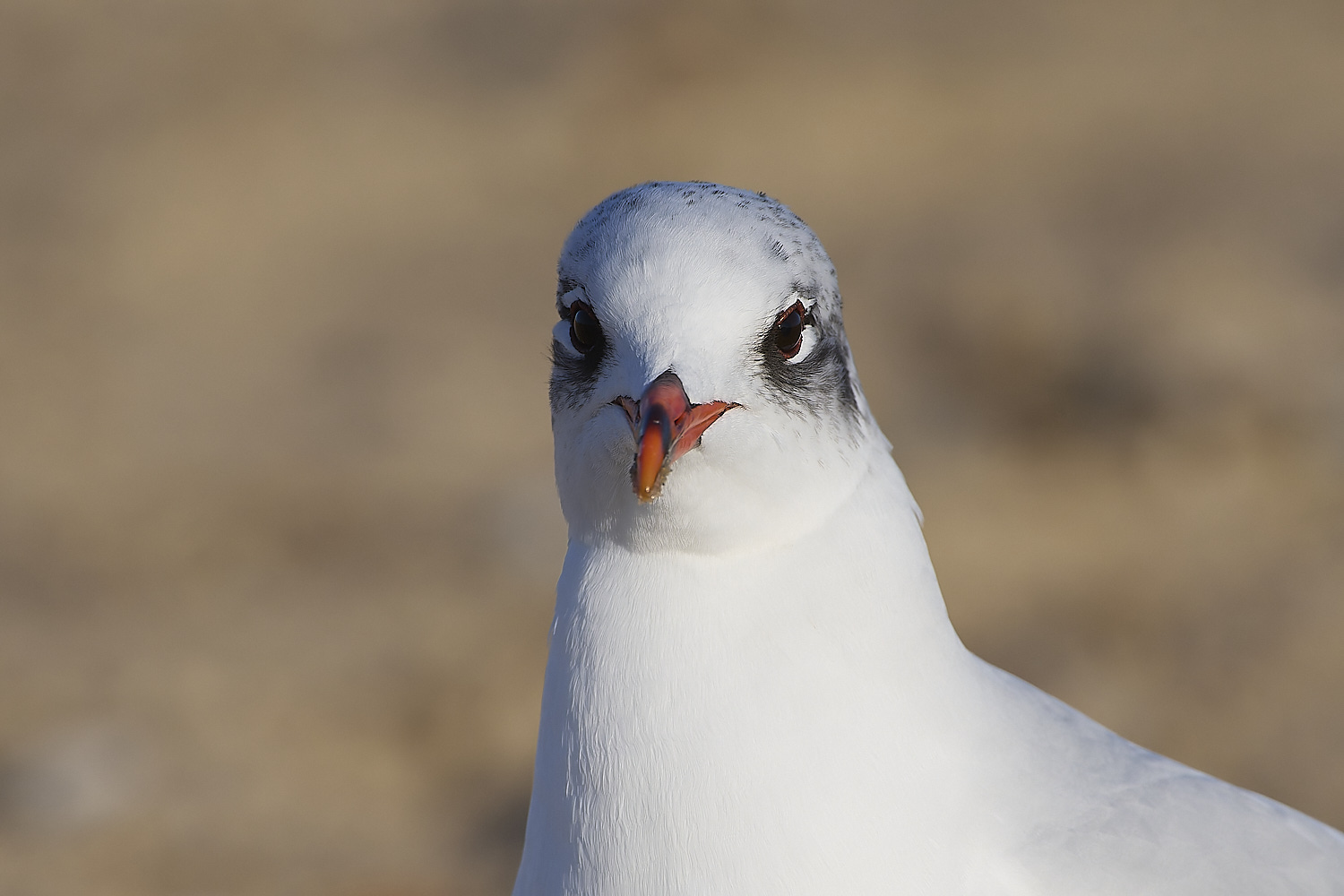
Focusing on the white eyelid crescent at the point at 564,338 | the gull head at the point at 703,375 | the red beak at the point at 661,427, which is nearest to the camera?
the red beak at the point at 661,427

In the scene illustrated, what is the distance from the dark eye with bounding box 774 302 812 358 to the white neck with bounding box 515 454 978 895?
285mm

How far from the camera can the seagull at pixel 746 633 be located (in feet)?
7.30

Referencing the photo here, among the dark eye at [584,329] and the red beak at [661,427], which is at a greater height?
the dark eye at [584,329]

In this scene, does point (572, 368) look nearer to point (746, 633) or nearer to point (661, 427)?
point (661, 427)

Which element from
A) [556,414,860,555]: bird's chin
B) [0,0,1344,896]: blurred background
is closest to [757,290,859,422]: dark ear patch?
[556,414,860,555]: bird's chin

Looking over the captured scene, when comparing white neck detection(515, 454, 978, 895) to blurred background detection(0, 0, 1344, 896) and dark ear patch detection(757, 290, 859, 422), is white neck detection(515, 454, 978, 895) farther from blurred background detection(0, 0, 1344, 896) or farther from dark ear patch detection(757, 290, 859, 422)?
blurred background detection(0, 0, 1344, 896)

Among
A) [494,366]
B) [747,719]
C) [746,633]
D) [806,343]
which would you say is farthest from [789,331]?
[494,366]

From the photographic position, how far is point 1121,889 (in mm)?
2441

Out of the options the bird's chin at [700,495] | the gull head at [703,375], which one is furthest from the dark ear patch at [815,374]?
the bird's chin at [700,495]

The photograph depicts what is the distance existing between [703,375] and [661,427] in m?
0.19

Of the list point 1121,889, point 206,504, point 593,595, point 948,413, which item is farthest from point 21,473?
point 1121,889

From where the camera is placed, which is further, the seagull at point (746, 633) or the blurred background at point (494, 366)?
the blurred background at point (494, 366)

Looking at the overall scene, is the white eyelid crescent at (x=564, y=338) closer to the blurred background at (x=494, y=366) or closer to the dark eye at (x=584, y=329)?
the dark eye at (x=584, y=329)

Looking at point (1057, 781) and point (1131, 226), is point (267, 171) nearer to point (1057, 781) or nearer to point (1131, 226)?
point (1131, 226)
